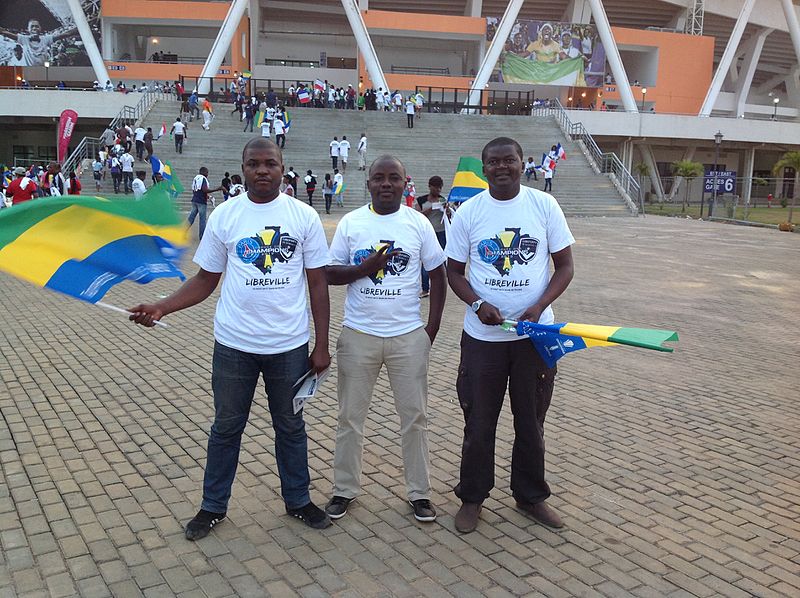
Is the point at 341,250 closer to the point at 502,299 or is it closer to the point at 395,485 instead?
the point at 502,299

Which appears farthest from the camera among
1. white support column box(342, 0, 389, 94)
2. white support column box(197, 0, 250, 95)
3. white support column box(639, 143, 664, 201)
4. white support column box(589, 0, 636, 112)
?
white support column box(639, 143, 664, 201)

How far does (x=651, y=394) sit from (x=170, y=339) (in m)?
4.77

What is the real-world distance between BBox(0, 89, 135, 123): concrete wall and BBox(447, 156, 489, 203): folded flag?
31.1 meters

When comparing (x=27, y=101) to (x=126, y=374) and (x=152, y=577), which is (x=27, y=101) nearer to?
(x=126, y=374)

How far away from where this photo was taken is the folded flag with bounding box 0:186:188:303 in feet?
11.8

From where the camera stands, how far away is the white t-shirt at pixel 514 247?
3588mm

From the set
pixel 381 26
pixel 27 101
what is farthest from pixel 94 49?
pixel 381 26

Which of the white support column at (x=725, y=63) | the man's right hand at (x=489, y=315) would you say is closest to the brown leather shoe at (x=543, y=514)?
the man's right hand at (x=489, y=315)

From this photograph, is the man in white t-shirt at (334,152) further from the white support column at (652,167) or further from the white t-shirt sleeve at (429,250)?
the white support column at (652,167)

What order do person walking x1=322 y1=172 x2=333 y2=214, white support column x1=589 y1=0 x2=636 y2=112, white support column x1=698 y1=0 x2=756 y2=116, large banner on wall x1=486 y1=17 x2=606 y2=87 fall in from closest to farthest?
person walking x1=322 y1=172 x2=333 y2=214
white support column x1=589 y1=0 x2=636 y2=112
large banner on wall x1=486 y1=17 x2=606 y2=87
white support column x1=698 y1=0 x2=756 y2=116

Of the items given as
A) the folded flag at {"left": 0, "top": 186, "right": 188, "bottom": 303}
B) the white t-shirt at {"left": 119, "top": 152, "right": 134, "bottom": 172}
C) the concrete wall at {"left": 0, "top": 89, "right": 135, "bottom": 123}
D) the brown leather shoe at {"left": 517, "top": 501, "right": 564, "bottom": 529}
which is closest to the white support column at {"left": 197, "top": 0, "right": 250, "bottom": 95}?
the concrete wall at {"left": 0, "top": 89, "right": 135, "bottom": 123}

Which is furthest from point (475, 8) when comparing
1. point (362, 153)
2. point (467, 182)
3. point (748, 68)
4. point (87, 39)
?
point (467, 182)

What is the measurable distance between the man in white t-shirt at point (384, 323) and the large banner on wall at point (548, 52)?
43.5 metres

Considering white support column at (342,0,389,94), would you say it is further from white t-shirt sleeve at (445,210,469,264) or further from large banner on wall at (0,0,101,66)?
white t-shirt sleeve at (445,210,469,264)
